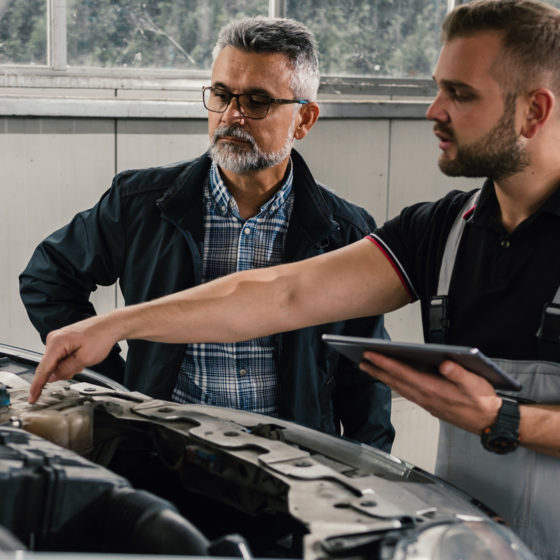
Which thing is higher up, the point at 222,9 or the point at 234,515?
the point at 222,9

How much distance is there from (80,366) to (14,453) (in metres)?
0.38

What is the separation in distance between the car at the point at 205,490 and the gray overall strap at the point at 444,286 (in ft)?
0.89

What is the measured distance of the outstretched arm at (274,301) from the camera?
5.99ft

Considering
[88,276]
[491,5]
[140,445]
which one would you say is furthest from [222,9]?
[140,445]

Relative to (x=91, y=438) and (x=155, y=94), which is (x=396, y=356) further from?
(x=155, y=94)

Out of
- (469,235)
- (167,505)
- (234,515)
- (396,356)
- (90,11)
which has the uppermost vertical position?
(90,11)

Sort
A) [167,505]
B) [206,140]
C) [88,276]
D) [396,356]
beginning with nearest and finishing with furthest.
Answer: [167,505] → [396,356] → [88,276] → [206,140]

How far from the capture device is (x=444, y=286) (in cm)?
171

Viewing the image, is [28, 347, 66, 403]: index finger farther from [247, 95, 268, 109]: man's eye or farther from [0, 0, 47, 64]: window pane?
[0, 0, 47, 64]: window pane

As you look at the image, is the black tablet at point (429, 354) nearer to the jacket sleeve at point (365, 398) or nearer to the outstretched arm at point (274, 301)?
the outstretched arm at point (274, 301)

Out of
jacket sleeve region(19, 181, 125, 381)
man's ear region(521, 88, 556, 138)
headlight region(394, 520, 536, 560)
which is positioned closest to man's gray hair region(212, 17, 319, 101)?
jacket sleeve region(19, 181, 125, 381)

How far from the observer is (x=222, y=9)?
12.0 ft

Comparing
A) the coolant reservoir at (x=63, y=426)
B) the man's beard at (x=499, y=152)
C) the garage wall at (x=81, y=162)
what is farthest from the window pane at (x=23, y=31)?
the man's beard at (x=499, y=152)

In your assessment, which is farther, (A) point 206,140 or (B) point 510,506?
(A) point 206,140
